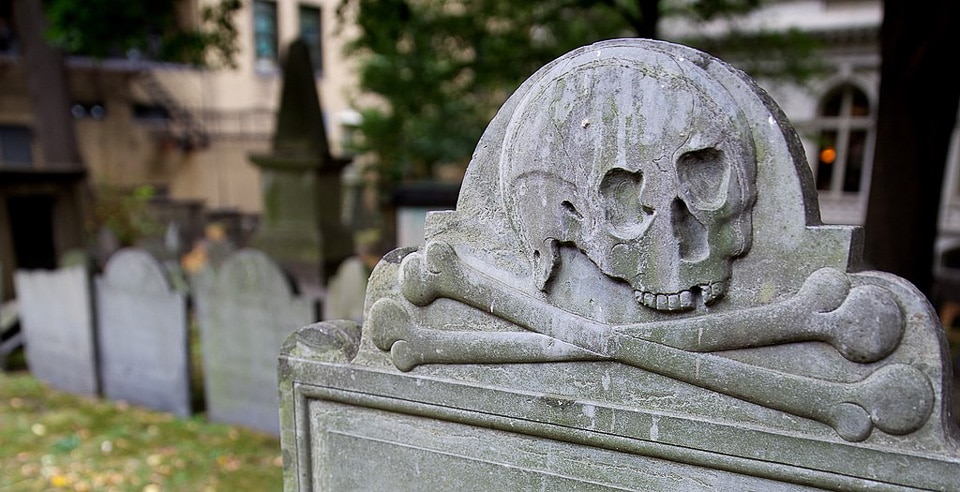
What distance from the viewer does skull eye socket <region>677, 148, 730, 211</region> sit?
1.50m

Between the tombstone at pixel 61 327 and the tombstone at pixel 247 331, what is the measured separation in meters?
1.34

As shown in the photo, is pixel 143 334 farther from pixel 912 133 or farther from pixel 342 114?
pixel 342 114

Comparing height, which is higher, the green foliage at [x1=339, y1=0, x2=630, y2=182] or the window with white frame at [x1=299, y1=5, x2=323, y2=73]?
the window with white frame at [x1=299, y1=5, x2=323, y2=73]

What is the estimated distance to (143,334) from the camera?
219 inches

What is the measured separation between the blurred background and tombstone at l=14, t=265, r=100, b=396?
77cm

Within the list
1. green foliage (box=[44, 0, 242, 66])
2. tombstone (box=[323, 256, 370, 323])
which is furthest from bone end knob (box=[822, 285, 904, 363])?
green foliage (box=[44, 0, 242, 66])

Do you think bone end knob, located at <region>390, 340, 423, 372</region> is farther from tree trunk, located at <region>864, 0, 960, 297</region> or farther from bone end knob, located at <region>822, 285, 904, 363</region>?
tree trunk, located at <region>864, 0, 960, 297</region>

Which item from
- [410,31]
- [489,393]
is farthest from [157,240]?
[489,393]

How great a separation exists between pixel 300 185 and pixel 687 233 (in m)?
7.17

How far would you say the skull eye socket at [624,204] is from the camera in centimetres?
159

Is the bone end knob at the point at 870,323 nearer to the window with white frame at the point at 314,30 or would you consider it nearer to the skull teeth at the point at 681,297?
the skull teeth at the point at 681,297

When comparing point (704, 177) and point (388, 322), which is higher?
point (704, 177)

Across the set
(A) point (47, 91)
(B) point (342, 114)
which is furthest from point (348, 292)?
(B) point (342, 114)

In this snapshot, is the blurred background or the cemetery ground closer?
the cemetery ground
